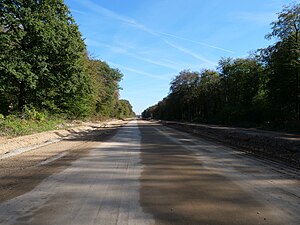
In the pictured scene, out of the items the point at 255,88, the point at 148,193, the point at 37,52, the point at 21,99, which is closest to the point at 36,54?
the point at 37,52

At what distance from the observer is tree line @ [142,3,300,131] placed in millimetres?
37625

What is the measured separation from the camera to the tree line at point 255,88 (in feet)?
123

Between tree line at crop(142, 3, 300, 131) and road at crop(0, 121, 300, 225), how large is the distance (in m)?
24.8

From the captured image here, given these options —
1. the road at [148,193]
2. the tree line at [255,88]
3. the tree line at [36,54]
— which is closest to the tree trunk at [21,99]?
the tree line at [36,54]

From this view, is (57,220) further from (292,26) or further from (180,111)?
(180,111)

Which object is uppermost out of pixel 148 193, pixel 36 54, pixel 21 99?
pixel 36 54

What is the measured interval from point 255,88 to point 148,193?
55.5m

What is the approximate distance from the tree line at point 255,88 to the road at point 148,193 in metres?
24.8

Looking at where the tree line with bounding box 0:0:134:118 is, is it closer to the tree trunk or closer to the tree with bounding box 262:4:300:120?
the tree trunk

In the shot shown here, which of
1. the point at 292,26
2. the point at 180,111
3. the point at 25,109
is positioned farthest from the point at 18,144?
the point at 180,111

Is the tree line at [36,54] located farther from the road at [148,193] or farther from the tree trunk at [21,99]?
the road at [148,193]

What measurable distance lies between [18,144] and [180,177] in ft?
36.3

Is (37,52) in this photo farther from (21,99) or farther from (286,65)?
(286,65)

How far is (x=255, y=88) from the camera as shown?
5856cm
